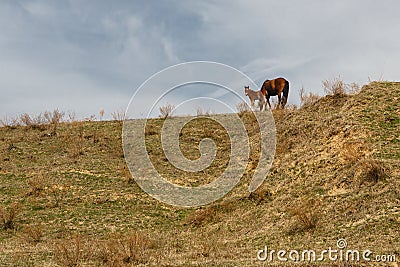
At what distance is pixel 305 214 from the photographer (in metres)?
11.7

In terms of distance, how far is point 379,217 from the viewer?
10.5m

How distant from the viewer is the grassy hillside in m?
Result: 10.4

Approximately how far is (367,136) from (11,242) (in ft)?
45.1

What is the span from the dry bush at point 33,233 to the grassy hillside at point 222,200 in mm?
55

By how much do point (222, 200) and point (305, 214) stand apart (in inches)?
233

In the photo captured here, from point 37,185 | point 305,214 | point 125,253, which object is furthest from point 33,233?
point 305,214

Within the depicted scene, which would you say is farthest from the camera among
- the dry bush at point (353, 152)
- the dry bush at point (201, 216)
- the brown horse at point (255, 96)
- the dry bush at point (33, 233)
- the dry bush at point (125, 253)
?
the brown horse at point (255, 96)

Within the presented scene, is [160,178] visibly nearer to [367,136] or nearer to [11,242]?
[11,242]

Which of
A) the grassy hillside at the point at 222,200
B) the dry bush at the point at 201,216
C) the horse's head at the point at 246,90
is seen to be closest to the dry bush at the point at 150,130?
the grassy hillside at the point at 222,200

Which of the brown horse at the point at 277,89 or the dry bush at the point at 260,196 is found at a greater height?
the brown horse at the point at 277,89

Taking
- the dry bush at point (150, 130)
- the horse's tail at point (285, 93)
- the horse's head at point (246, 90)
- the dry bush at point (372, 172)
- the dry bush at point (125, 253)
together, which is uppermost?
the horse's head at point (246, 90)

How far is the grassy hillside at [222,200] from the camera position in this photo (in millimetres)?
10414

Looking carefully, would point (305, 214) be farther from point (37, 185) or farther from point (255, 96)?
point (255, 96)

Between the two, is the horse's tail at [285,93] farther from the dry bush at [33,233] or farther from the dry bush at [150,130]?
the dry bush at [33,233]
